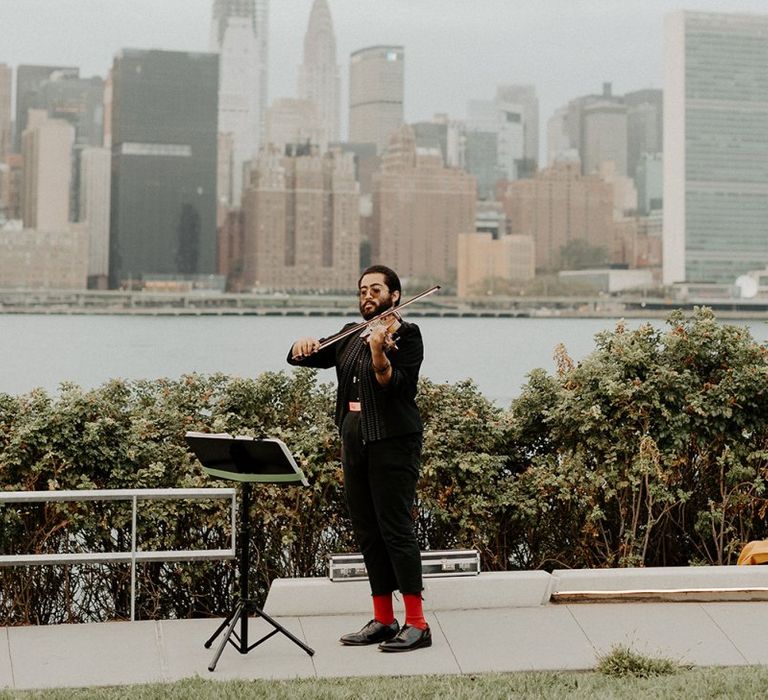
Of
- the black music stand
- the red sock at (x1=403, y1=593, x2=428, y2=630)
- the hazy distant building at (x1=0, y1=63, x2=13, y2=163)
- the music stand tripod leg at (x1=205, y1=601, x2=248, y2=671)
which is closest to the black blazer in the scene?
the black music stand

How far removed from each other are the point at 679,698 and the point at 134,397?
3.85 meters

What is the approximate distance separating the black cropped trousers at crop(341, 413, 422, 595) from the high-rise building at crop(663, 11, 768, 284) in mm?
114143

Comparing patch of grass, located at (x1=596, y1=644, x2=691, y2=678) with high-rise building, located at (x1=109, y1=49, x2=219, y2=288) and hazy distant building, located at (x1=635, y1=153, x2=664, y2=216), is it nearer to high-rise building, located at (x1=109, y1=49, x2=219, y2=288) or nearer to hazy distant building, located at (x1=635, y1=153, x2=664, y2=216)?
high-rise building, located at (x1=109, y1=49, x2=219, y2=288)

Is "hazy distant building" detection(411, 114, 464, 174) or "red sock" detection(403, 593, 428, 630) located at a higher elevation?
"hazy distant building" detection(411, 114, 464, 174)

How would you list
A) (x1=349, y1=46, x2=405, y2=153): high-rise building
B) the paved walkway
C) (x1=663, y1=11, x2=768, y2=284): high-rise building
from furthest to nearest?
(x1=349, y1=46, x2=405, y2=153): high-rise building → (x1=663, y1=11, x2=768, y2=284): high-rise building → the paved walkway

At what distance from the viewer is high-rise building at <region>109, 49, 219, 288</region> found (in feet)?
360

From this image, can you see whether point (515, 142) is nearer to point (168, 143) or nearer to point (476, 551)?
point (168, 143)

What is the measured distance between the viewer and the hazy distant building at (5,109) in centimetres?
12294

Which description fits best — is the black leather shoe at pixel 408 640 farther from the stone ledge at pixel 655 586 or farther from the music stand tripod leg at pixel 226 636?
the stone ledge at pixel 655 586

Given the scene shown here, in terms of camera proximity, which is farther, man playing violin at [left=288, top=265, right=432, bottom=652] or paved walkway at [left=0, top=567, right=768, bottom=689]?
man playing violin at [left=288, top=265, right=432, bottom=652]

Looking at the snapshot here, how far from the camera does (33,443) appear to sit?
6195 mm

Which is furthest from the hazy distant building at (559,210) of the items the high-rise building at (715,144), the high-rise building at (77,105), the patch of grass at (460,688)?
the patch of grass at (460,688)

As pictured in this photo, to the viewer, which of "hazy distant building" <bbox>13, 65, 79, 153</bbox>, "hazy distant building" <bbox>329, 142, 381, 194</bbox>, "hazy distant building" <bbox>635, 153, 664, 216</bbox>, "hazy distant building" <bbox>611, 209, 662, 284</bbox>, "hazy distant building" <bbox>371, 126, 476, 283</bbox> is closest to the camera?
"hazy distant building" <bbox>371, 126, 476, 283</bbox>

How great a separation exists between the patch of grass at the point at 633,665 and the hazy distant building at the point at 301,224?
96857 millimetres
